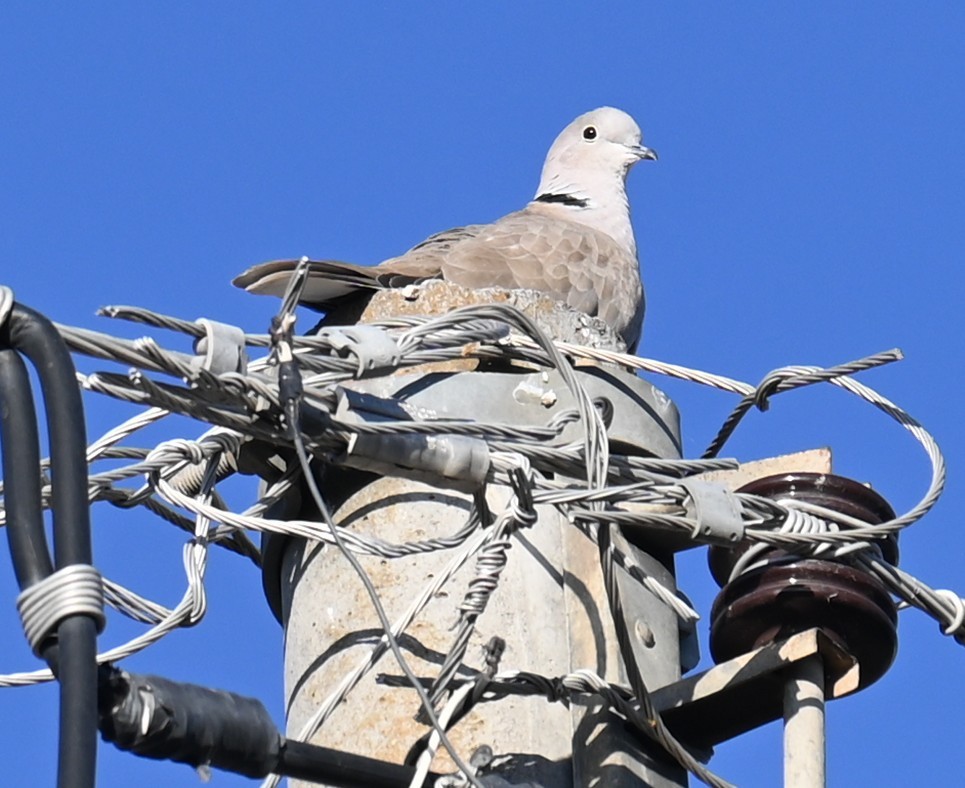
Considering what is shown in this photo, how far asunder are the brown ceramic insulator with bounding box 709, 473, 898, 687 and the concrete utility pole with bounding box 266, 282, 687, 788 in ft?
0.44

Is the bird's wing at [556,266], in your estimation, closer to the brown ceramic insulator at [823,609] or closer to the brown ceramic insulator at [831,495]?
the brown ceramic insulator at [831,495]

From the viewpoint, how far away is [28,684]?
371cm

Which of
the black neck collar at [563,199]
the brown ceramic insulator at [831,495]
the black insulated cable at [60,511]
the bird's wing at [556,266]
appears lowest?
the black insulated cable at [60,511]

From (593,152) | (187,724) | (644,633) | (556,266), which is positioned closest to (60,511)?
(187,724)

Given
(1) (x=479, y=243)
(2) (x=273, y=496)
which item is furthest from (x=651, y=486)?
(1) (x=479, y=243)

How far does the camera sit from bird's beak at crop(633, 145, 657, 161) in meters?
10.2

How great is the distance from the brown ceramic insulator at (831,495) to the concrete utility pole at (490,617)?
21 centimetres

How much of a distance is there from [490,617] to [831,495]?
0.61m

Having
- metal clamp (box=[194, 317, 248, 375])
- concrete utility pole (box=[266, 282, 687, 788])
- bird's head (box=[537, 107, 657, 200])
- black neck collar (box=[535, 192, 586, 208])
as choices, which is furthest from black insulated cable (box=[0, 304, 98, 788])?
bird's head (box=[537, 107, 657, 200])

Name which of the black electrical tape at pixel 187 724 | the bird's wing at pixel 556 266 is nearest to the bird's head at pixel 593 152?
the bird's wing at pixel 556 266

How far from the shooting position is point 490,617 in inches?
147

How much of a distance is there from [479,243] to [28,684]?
297cm

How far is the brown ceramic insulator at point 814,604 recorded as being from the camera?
3.78 metres

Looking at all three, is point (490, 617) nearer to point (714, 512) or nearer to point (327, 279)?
point (714, 512)
